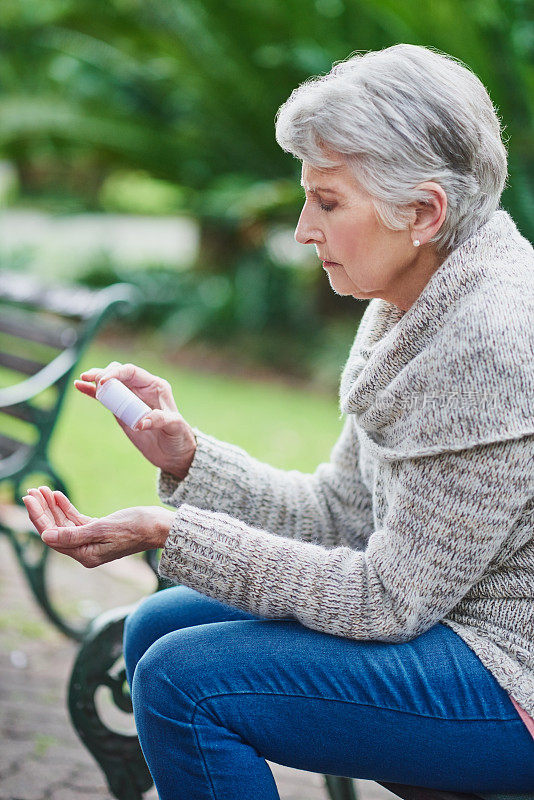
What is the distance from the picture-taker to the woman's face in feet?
5.48

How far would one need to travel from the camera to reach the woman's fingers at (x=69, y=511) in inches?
68.4

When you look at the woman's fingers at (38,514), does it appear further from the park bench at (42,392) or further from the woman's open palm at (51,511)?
the park bench at (42,392)

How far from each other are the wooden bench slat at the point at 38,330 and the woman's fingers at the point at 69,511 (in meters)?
1.62

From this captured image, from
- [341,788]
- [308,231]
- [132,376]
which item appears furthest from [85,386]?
[341,788]

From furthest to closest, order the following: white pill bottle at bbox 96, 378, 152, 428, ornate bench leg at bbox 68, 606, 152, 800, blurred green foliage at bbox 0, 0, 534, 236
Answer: blurred green foliage at bbox 0, 0, 534, 236 → ornate bench leg at bbox 68, 606, 152, 800 → white pill bottle at bbox 96, 378, 152, 428

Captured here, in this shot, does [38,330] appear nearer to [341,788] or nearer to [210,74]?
[341,788]

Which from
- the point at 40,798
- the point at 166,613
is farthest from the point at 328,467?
the point at 40,798

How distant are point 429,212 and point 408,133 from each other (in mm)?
141

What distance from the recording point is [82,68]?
877cm

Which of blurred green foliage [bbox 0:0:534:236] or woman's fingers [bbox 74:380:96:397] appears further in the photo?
blurred green foliage [bbox 0:0:534:236]

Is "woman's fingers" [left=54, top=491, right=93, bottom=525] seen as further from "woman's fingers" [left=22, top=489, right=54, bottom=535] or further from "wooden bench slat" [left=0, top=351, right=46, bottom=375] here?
"wooden bench slat" [left=0, top=351, right=46, bottom=375]

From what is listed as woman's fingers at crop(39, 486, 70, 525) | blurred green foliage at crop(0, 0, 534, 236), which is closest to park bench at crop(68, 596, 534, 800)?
woman's fingers at crop(39, 486, 70, 525)

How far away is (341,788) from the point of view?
2.19 m

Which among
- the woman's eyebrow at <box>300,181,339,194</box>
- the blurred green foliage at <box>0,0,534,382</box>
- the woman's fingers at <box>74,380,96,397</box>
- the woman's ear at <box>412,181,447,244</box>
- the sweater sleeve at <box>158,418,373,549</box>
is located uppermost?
the woman's ear at <box>412,181,447,244</box>
